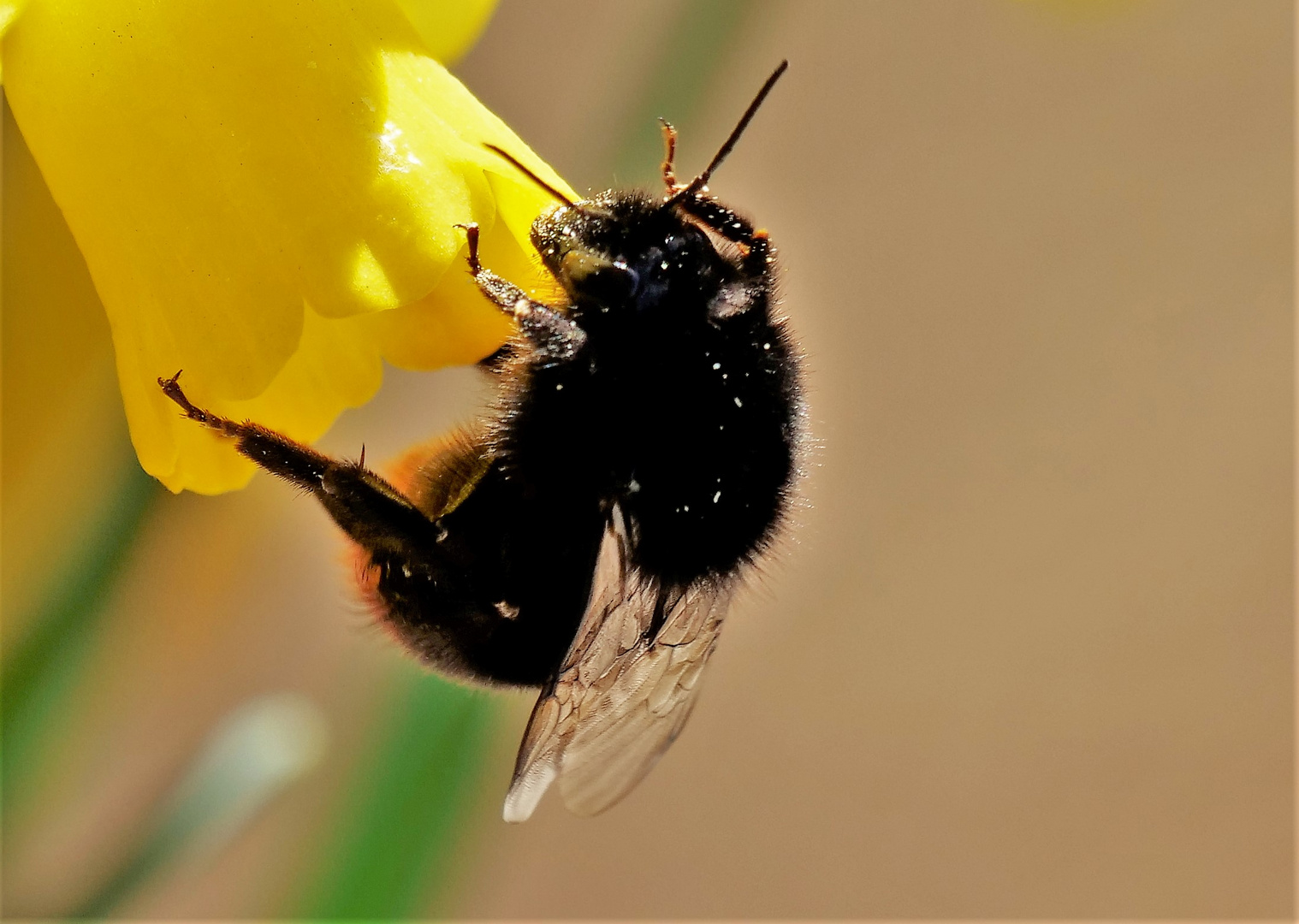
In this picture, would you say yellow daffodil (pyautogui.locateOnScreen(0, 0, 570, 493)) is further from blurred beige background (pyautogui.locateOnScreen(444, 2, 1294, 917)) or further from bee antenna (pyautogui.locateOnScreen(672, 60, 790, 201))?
blurred beige background (pyautogui.locateOnScreen(444, 2, 1294, 917))

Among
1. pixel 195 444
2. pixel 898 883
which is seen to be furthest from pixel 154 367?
pixel 898 883

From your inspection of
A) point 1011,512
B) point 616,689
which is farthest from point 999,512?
point 616,689

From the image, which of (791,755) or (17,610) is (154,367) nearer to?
(17,610)

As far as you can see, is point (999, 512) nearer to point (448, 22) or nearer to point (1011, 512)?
point (1011, 512)

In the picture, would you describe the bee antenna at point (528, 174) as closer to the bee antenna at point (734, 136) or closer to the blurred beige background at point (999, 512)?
the bee antenna at point (734, 136)

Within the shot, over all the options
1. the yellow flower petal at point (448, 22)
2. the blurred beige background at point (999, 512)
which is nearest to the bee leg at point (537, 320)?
the yellow flower petal at point (448, 22)
